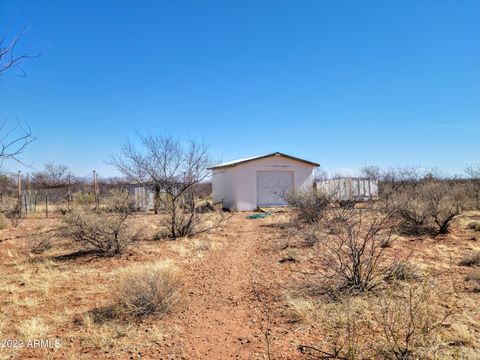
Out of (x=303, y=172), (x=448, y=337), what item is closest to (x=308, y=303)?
(x=448, y=337)

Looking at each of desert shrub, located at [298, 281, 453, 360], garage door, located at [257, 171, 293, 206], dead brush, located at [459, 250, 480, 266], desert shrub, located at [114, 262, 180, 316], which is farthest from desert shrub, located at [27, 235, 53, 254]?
garage door, located at [257, 171, 293, 206]

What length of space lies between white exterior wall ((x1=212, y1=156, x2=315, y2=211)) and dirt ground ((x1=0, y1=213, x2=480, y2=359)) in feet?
30.9

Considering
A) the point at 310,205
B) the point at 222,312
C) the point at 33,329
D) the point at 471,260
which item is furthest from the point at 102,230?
the point at 471,260

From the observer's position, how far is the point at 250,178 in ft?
63.0

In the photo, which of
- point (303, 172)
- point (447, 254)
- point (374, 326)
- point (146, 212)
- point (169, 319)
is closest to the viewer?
point (374, 326)

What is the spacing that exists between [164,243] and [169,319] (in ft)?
17.7

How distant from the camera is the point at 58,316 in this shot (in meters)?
4.37

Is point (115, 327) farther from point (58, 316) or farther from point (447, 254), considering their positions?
point (447, 254)

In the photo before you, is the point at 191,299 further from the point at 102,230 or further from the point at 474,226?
the point at 474,226

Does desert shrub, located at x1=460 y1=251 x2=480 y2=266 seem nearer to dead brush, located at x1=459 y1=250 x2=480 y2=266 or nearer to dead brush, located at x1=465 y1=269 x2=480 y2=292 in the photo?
dead brush, located at x1=459 y1=250 x2=480 y2=266

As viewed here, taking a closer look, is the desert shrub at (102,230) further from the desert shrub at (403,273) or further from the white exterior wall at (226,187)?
the white exterior wall at (226,187)

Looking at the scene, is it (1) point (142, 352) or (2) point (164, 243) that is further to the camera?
(2) point (164, 243)

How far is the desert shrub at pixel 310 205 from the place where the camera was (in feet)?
38.2

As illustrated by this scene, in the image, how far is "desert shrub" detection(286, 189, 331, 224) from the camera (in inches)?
459
